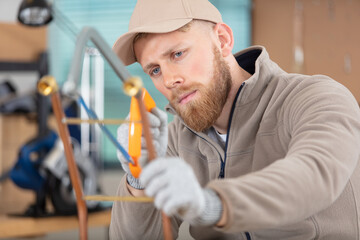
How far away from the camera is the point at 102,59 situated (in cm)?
290

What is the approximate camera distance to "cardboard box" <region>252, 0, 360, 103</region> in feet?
10.8

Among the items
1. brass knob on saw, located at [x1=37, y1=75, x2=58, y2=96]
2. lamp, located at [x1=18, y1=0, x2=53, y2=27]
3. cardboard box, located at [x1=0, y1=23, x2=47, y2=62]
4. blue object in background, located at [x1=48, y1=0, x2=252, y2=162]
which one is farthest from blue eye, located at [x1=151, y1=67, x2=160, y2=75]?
blue object in background, located at [x1=48, y1=0, x2=252, y2=162]

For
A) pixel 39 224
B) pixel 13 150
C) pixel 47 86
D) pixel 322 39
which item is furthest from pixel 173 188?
pixel 322 39

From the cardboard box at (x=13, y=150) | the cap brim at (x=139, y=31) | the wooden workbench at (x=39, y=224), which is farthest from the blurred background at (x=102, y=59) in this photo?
the cap brim at (x=139, y=31)

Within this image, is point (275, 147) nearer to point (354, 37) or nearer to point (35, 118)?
point (35, 118)

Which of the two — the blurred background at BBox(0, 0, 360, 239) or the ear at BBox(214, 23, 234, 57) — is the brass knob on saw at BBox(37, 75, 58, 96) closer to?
the ear at BBox(214, 23, 234, 57)

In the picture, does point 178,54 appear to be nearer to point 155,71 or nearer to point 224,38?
point 155,71

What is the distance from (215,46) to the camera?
4.00 ft

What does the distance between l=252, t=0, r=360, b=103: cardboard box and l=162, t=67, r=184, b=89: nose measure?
2.34 metres

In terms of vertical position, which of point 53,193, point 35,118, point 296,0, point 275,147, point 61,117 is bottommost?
point 53,193

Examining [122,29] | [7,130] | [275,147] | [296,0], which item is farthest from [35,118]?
[296,0]

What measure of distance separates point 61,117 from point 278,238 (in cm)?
59

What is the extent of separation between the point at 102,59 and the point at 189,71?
6.15 feet

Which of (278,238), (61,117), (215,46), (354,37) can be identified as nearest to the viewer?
(61,117)
